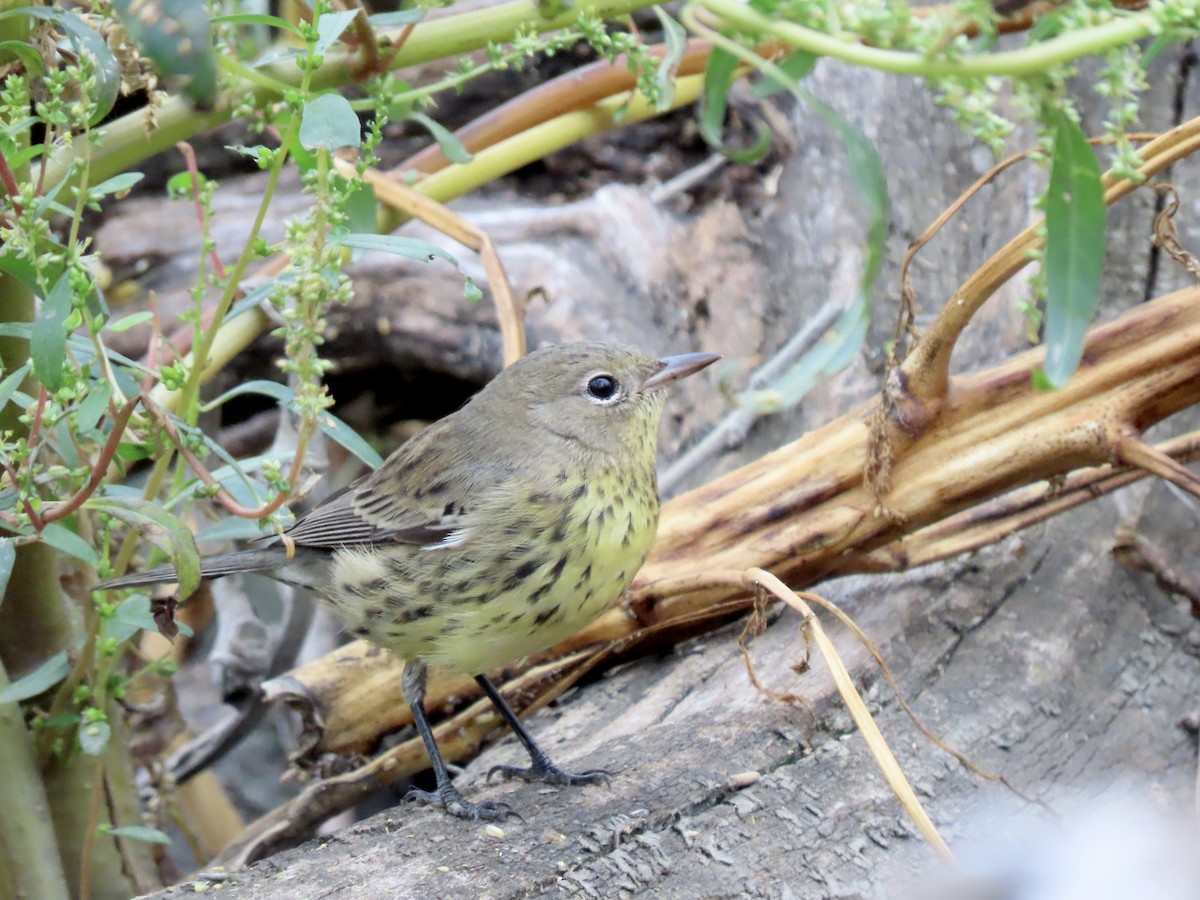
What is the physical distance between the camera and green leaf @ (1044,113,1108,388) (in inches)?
59.4

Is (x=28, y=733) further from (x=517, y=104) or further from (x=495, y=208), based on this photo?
(x=495, y=208)

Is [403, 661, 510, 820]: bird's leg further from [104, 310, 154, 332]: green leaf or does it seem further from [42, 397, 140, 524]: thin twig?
[104, 310, 154, 332]: green leaf

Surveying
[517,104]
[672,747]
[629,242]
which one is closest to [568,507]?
[672,747]

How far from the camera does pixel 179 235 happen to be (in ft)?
14.6

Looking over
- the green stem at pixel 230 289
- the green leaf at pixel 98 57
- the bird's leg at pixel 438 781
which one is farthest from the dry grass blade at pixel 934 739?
the green leaf at pixel 98 57

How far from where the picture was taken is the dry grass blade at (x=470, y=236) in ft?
11.3

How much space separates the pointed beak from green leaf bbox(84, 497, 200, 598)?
4.31ft

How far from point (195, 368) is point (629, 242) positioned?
89.0 inches

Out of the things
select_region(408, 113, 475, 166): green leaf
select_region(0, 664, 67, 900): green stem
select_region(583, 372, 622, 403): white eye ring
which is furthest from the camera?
select_region(583, 372, 622, 403): white eye ring

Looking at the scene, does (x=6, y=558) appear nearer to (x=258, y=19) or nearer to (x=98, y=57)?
(x=98, y=57)

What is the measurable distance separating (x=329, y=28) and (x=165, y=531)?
0.88 meters

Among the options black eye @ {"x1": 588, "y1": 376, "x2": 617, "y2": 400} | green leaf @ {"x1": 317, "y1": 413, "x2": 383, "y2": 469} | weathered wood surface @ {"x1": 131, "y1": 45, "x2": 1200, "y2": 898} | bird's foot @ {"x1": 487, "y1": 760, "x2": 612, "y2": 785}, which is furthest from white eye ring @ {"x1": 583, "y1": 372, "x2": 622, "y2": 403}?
bird's foot @ {"x1": 487, "y1": 760, "x2": 612, "y2": 785}

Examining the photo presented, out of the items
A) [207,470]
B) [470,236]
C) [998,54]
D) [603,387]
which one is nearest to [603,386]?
[603,387]

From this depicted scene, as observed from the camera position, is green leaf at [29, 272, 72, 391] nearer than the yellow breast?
Yes
